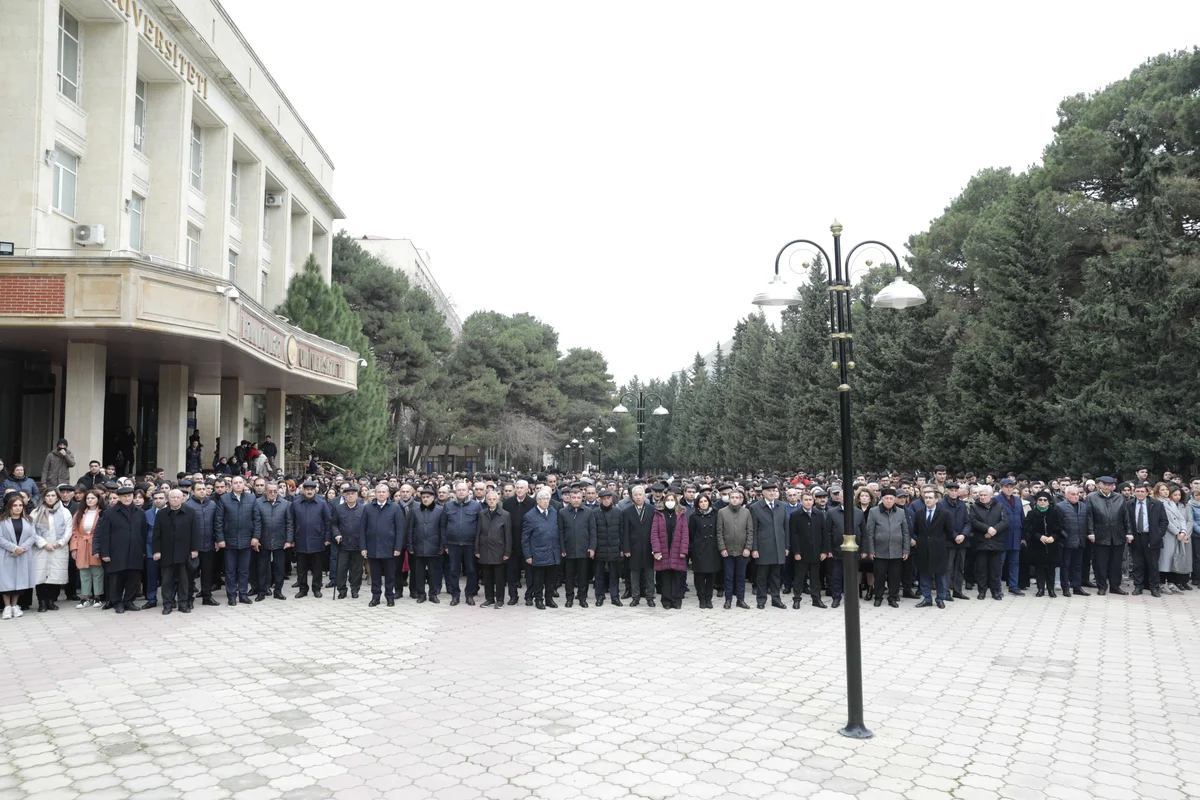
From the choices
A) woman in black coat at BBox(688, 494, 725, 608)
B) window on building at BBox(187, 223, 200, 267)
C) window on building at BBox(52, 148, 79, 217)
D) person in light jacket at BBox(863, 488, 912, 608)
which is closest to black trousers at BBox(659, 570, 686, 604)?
woman in black coat at BBox(688, 494, 725, 608)

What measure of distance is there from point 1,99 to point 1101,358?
90.2 ft

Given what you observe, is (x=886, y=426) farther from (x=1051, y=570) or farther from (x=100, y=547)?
(x=100, y=547)

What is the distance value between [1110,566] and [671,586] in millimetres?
7328

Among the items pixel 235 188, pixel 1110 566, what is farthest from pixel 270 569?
pixel 235 188

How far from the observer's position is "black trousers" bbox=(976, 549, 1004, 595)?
43.4 ft

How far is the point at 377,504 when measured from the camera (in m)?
12.8

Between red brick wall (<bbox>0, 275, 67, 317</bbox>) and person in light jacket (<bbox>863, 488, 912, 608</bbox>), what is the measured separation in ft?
49.9

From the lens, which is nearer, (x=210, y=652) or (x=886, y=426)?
(x=210, y=652)

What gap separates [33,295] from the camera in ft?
53.2

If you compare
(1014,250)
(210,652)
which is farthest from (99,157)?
(1014,250)

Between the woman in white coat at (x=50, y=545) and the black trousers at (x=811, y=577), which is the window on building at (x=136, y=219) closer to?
the woman in white coat at (x=50, y=545)

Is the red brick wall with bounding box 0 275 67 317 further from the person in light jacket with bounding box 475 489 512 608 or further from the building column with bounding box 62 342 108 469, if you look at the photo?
the person in light jacket with bounding box 475 489 512 608

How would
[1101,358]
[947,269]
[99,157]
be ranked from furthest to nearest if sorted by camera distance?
[947,269], [1101,358], [99,157]

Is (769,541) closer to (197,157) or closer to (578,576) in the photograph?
(578,576)
